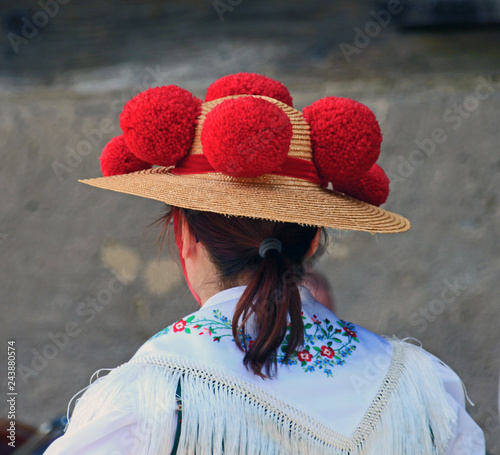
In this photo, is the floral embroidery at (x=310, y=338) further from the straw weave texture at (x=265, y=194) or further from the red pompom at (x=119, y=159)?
the red pompom at (x=119, y=159)

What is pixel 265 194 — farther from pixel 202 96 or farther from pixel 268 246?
pixel 202 96

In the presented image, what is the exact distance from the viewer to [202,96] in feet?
8.26

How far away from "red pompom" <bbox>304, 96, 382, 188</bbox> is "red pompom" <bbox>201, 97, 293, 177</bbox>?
0.50ft

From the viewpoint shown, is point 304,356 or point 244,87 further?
point 244,87

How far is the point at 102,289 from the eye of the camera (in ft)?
8.39

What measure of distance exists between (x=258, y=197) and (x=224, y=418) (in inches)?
17.0

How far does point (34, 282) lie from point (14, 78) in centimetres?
96

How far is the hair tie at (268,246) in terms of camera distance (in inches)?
43.5

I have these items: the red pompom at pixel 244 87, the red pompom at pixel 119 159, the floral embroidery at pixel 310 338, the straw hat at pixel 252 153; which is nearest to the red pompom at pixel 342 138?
the straw hat at pixel 252 153

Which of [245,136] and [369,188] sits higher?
[245,136]

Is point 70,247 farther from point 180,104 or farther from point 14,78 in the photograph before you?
point 180,104

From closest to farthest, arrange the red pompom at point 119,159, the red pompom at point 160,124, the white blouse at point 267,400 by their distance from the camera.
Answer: the white blouse at point 267,400
the red pompom at point 160,124
the red pompom at point 119,159

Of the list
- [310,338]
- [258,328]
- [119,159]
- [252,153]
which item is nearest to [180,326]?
[258,328]

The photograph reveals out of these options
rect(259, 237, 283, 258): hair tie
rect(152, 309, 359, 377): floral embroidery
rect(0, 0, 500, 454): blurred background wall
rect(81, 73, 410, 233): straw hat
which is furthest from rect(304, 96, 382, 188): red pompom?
rect(0, 0, 500, 454): blurred background wall
